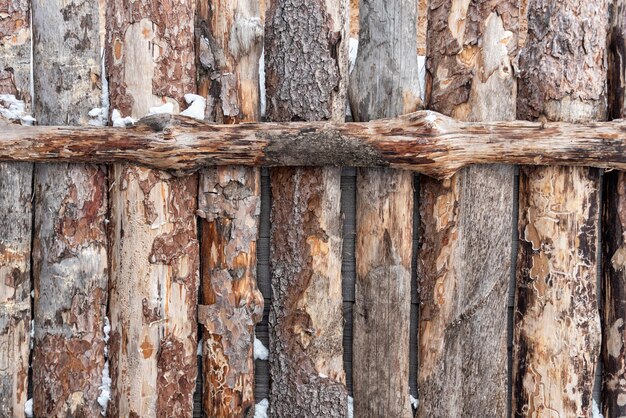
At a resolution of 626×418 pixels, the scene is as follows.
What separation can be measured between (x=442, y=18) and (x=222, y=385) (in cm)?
206

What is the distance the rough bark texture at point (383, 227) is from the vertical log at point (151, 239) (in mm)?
815

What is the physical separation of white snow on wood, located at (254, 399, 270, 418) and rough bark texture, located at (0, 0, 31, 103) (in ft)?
6.27

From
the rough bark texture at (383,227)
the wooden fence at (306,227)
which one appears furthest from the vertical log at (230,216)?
the rough bark texture at (383,227)

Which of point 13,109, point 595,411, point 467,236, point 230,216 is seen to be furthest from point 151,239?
Result: point 595,411

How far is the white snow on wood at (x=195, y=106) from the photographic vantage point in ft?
8.61

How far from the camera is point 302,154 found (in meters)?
2.54

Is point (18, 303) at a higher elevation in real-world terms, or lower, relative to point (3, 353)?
higher

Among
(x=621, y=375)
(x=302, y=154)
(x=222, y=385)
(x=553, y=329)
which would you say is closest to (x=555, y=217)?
(x=553, y=329)

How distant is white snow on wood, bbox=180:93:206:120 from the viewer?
262cm

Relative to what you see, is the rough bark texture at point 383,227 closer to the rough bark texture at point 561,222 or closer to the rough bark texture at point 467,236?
the rough bark texture at point 467,236

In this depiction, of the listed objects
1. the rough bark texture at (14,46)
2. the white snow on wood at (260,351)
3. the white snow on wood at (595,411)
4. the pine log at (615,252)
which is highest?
the rough bark texture at (14,46)

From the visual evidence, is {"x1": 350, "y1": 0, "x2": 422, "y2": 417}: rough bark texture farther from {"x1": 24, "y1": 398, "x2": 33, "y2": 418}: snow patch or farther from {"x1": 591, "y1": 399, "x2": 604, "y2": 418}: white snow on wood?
{"x1": 24, "y1": 398, "x2": 33, "y2": 418}: snow patch

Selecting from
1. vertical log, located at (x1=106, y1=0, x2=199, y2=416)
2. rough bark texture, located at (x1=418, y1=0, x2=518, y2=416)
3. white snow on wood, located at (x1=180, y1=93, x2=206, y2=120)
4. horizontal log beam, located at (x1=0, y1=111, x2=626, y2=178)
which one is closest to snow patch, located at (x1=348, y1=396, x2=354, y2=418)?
rough bark texture, located at (x1=418, y1=0, x2=518, y2=416)

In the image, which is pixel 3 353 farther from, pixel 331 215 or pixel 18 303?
pixel 331 215
